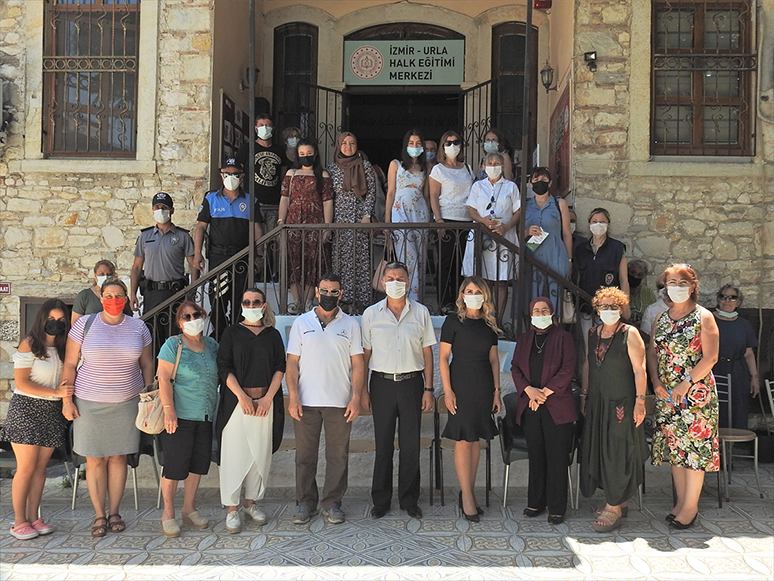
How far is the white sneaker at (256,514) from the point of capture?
475 centimetres

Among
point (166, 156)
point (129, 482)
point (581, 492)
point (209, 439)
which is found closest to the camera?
point (209, 439)

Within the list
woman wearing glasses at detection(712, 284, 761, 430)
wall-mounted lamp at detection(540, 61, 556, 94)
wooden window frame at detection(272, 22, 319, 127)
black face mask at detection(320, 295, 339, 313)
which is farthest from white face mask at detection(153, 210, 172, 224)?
woman wearing glasses at detection(712, 284, 761, 430)

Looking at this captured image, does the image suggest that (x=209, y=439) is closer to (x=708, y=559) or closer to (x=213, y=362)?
(x=213, y=362)

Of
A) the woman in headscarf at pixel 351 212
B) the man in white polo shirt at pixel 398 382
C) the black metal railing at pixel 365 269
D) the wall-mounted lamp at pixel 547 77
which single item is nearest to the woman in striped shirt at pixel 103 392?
the black metal railing at pixel 365 269

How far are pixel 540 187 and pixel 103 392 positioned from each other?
3.67 metres

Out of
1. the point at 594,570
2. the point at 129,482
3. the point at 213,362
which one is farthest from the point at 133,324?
the point at 594,570

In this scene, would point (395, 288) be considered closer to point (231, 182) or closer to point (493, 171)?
point (493, 171)

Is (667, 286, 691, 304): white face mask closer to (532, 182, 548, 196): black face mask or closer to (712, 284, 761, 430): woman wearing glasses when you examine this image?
(532, 182, 548, 196): black face mask

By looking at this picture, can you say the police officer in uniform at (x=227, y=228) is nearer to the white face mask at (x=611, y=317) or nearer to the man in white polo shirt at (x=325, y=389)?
the man in white polo shirt at (x=325, y=389)

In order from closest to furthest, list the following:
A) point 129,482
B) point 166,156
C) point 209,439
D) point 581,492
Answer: point 209,439 < point 581,492 < point 129,482 < point 166,156

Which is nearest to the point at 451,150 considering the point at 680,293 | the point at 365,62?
the point at 680,293

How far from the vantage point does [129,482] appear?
18.8ft

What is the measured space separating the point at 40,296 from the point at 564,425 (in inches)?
212

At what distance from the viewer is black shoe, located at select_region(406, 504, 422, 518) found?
477 cm
